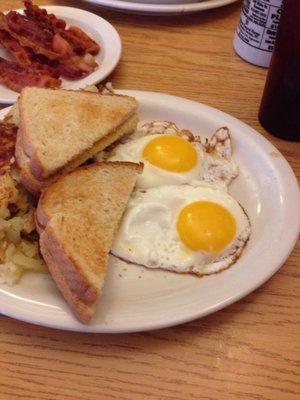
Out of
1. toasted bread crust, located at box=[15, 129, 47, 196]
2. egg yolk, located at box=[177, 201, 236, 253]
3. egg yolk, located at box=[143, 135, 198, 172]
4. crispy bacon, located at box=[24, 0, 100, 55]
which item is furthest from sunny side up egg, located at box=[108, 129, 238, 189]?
crispy bacon, located at box=[24, 0, 100, 55]

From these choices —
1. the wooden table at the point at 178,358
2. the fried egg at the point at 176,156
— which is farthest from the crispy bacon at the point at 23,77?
the wooden table at the point at 178,358

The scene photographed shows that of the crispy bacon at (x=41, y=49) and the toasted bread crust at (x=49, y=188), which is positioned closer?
the toasted bread crust at (x=49, y=188)

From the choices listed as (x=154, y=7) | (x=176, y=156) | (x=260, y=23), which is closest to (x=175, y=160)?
(x=176, y=156)

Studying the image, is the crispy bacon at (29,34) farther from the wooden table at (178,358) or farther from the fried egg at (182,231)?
the wooden table at (178,358)

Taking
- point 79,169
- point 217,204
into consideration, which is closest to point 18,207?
point 79,169

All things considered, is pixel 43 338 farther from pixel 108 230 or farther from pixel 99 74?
pixel 99 74

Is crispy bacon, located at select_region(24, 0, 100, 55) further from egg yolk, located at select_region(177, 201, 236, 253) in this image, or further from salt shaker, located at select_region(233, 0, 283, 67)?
egg yolk, located at select_region(177, 201, 236, 253)
